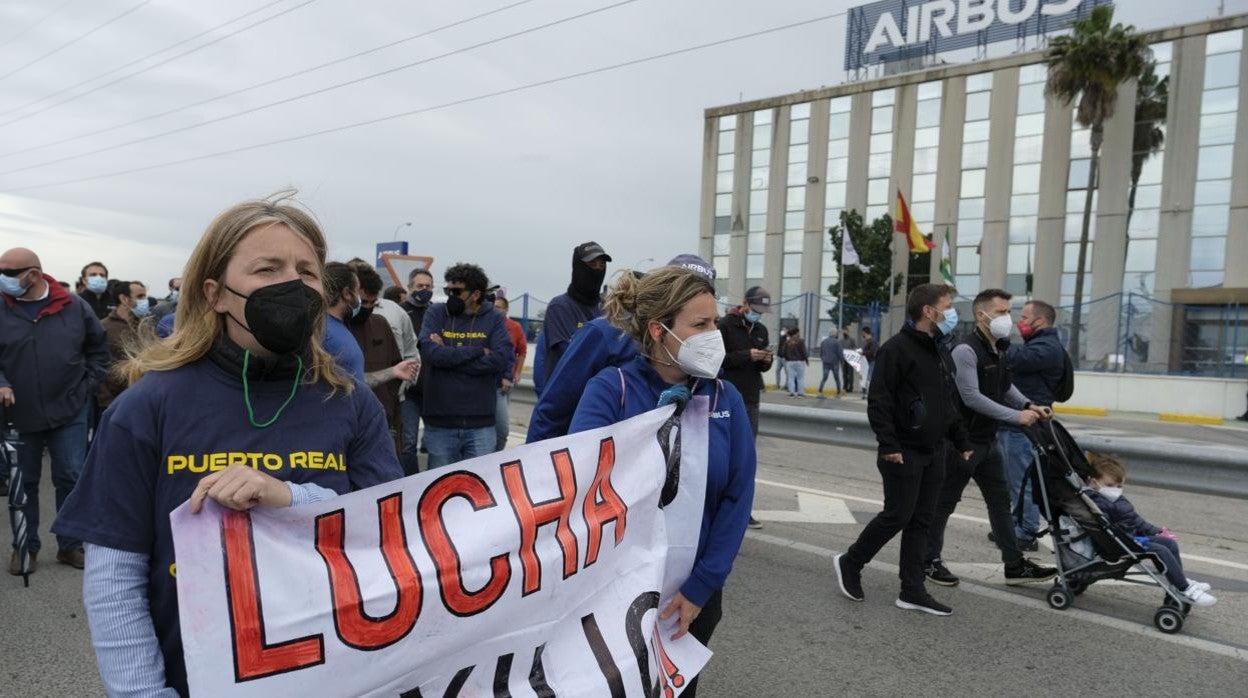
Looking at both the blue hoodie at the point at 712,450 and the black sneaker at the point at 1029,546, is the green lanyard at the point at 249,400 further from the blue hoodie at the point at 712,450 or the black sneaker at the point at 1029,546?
the black sneaker at the point at 1029,546

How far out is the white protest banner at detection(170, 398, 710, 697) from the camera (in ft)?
5.24

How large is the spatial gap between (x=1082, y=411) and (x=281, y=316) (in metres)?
24.0

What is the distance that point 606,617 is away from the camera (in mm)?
2383

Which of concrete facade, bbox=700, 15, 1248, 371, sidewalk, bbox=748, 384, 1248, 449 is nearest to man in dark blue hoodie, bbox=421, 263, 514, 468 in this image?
sidewalk, bbox=748, 384, 1248, 449

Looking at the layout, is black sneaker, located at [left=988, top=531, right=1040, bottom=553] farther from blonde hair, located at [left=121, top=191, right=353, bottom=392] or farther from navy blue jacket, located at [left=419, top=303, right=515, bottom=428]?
blonde hair, located at [left=121, top=191, right=353, bottom=392]

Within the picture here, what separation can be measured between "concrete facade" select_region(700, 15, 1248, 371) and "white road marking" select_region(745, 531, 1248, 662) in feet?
64.7

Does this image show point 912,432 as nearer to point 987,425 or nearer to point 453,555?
point 987,425

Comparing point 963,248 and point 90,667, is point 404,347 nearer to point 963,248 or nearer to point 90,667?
point 90,667

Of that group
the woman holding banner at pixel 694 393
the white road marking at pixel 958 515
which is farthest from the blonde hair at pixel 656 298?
the white road marking at pixel 958 515

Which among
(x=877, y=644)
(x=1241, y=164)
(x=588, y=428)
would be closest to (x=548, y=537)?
(x=588, y=428)

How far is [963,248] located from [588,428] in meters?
35.8

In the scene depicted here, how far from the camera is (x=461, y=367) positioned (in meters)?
5.81

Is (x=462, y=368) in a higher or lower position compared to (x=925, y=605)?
higher

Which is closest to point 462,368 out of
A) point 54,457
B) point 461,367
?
point 461,367
